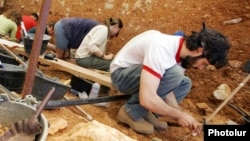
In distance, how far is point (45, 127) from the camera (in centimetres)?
144

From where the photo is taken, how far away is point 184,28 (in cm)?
481

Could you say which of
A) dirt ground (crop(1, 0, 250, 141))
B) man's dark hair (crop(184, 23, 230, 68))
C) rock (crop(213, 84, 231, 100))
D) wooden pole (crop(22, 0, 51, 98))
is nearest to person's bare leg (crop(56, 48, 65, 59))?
dirt ground (crop(1, 0, 250, 141))

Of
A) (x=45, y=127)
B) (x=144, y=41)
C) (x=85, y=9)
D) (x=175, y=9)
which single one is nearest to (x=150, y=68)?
(x=144, y=41)

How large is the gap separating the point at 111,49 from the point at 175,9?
117 centimetres

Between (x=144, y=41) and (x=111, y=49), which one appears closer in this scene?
(x=144, y=41)

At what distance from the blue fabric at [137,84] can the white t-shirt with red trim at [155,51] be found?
9cm

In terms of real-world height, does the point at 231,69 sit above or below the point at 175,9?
below

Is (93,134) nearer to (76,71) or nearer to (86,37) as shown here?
(76,71)

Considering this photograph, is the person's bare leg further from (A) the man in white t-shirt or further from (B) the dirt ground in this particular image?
(A) the man in white t-shirt

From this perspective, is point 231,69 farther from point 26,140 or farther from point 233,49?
point 26,140

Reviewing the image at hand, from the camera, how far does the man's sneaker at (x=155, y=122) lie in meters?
2.92

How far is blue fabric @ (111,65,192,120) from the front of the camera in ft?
8.35

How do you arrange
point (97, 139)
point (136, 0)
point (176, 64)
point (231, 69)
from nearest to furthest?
1. point (97, 139)
2. point (176, 64)
3. point (231, 69)
4. point (136, 0)

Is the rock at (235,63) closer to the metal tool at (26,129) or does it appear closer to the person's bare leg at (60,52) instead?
the person's bare leg at (60,52)
